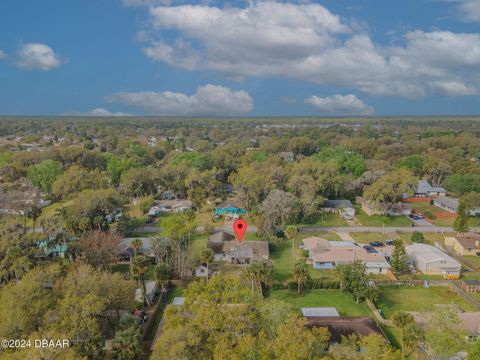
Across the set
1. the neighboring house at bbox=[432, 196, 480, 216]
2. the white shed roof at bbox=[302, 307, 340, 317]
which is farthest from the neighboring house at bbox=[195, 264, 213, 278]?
the neighboring house at bbox=[432, 196, 480, 216]

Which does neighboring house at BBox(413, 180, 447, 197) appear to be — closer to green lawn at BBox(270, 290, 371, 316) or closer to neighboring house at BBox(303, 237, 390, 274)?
neighboring house at BBox(303, 237, 390, 274)

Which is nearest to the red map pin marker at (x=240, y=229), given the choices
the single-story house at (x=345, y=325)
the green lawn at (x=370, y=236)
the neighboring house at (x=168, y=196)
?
the green lawn at (x=370, y=236)

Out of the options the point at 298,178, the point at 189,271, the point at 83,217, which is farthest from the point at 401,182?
the point at 83,217

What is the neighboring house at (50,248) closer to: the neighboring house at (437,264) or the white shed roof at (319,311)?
the white shed roof at (319,311)

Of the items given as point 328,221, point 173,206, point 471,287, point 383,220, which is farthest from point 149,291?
point 383,220

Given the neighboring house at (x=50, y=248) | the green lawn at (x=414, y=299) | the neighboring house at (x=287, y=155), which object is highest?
the neighboring house at (x=287, y=155)

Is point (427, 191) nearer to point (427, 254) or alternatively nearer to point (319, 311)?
point (427, 254)
